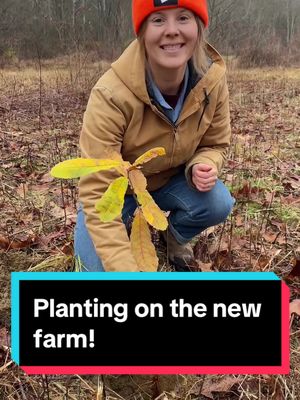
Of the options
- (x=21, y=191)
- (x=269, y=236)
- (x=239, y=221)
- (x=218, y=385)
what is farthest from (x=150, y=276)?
(x=21, y=191)

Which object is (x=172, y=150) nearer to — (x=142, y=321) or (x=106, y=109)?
(x=106, y=109)

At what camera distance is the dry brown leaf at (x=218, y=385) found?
A: 1.47m

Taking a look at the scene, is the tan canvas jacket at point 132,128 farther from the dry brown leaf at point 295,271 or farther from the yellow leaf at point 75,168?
the yellow leaf at point 75,168

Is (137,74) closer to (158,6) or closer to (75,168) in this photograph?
(158,6)

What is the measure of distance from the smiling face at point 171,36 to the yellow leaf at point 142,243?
88 cm

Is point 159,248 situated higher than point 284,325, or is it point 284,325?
point 284,325

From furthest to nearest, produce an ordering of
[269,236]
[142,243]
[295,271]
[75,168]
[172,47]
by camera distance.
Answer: [269,236] → [295,271] → [172,47] → [142,243] → [75,168]

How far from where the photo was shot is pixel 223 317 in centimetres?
93

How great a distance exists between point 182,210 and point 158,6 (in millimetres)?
956

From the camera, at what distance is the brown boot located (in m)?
2.23

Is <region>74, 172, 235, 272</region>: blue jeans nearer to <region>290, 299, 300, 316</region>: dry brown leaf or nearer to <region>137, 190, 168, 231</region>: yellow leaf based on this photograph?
<region>290, 299, 300, 316</region>: dry brown leaf

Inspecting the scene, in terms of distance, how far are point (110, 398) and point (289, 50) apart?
16.9 m

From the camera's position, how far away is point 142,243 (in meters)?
1.05

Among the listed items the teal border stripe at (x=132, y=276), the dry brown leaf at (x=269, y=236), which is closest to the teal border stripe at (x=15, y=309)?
the teal border stripe at (x=132, y=276)
